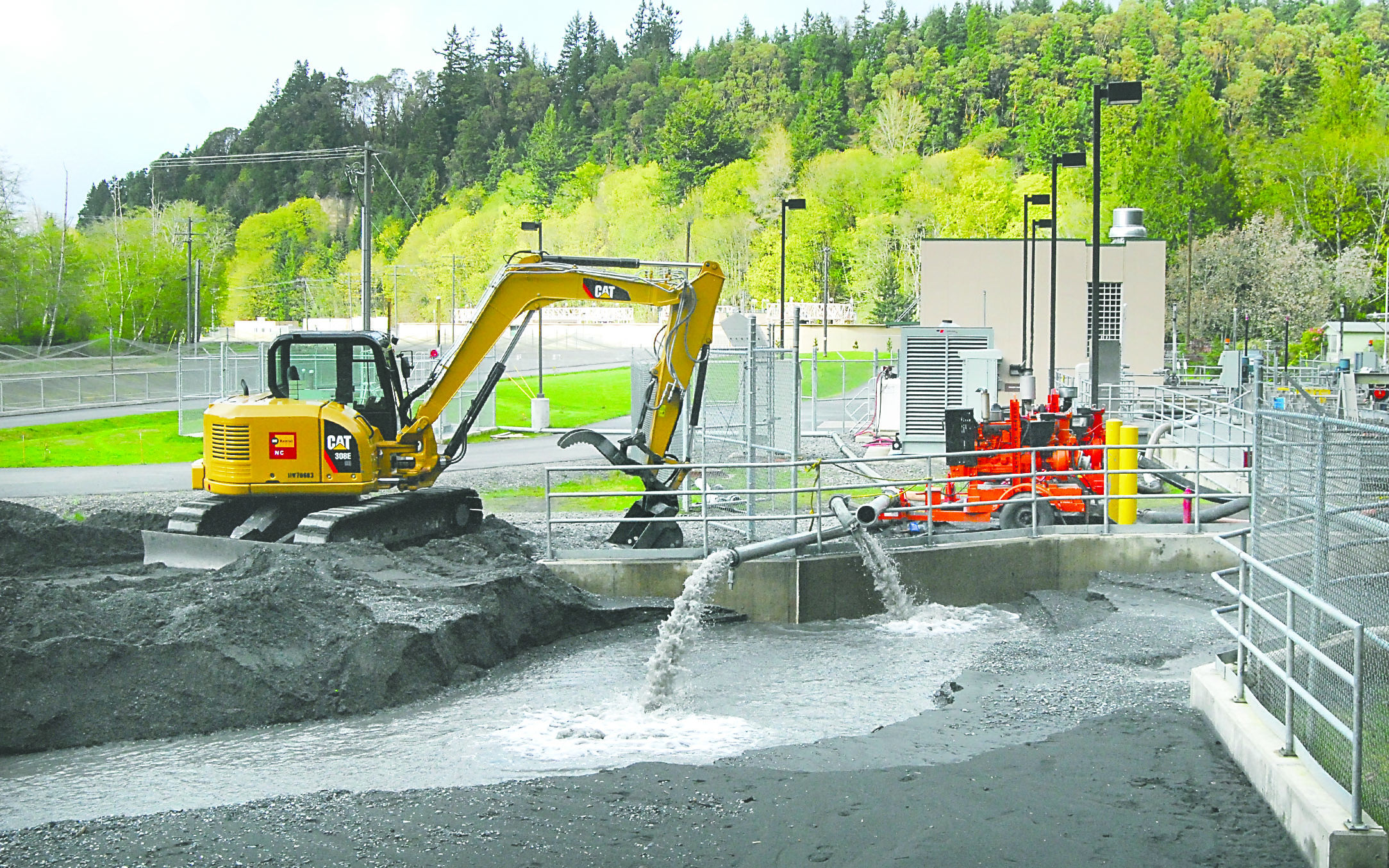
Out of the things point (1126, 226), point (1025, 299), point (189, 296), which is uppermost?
point (1126, 226)

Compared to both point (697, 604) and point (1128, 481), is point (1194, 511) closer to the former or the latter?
point (1128, 481)

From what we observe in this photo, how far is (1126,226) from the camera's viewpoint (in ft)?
151

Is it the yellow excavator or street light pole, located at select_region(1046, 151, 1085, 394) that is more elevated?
street light pole, located at select_region(1046, 151, 1085, 394)

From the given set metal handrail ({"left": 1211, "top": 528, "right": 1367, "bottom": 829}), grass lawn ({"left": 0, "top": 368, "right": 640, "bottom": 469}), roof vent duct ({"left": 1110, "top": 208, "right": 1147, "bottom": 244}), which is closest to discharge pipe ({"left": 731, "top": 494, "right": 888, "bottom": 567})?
metal handrail ({"left": 1211, "top": 528, "right": 1367, "bottom": 829})

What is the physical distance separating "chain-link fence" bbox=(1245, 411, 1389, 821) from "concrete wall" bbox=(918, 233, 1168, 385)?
44.5 metres

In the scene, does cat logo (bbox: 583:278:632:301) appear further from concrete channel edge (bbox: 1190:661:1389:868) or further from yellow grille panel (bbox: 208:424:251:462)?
concrete channel edge (bbox: 1190:661:1389:868)

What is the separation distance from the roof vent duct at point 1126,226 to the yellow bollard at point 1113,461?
27.8 metres

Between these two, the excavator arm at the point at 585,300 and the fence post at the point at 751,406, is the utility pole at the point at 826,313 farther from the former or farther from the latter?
the excavator arm at the point at 585,300

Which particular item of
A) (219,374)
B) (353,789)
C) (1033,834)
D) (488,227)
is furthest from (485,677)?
(488,227)

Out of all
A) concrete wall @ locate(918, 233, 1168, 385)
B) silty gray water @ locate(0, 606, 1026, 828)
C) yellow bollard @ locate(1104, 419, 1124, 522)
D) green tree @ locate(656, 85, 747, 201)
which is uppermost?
green tree @ locate(656, 85, 747, 201)

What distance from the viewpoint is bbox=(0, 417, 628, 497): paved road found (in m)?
25.7

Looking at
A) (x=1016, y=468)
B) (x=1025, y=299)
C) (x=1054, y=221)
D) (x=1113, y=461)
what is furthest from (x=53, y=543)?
(x=1025, y=299)

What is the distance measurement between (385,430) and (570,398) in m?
37.3

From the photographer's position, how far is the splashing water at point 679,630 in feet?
37.7
